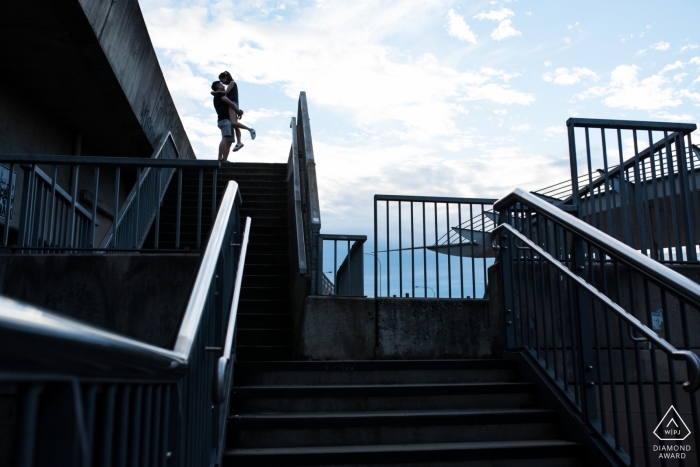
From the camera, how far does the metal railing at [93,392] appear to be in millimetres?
727

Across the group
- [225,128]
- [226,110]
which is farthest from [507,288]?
[226,110]

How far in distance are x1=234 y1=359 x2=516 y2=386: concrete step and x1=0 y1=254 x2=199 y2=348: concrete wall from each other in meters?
0.76

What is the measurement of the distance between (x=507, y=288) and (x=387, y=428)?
1.43m

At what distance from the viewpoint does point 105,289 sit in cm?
414

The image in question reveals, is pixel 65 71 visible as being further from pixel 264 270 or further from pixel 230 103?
pixel 264 270

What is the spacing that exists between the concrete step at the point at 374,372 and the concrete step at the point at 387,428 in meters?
0.44

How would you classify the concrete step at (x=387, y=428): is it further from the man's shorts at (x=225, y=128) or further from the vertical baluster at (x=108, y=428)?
the man's shorts at (x=225, y=128)

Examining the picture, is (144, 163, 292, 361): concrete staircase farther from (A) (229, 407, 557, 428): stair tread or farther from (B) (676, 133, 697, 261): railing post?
(B) (676, 133, 697, 261): railing post

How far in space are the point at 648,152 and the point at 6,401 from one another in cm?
489

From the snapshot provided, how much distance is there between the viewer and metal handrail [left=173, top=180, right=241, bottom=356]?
1.64 meters

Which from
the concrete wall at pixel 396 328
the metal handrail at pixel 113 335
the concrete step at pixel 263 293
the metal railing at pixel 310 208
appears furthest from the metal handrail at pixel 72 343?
the concrete step at pixel 263 293

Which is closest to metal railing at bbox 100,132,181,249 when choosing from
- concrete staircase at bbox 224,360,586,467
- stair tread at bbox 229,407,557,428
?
concrete staircase at bbox 224,360,586,467

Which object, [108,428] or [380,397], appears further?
[380,397]

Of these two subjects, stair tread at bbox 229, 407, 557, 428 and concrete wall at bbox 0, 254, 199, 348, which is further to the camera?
concrete wall at bbox 0, 254, 199, 348
